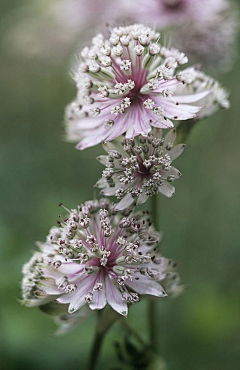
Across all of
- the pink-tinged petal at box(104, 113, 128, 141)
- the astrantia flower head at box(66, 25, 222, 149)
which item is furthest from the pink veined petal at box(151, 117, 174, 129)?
the pink-tinged petal at box(104, 113, 128, 141)

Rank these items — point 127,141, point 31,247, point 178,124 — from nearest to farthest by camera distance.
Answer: point 127,141
point 178,124
point 31,247

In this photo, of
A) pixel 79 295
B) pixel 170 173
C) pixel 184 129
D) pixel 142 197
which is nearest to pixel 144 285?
pixel 79 295

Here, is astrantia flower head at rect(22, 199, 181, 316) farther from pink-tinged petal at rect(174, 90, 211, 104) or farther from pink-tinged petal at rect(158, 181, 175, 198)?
pink-tinged petal at rect(174, 90, 211, 104)

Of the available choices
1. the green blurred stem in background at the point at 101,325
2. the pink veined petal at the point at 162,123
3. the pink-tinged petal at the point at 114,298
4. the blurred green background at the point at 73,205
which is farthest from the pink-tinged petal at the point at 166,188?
the blurred green background at the point at 73,205

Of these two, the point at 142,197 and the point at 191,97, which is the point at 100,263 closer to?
the point at 142,197

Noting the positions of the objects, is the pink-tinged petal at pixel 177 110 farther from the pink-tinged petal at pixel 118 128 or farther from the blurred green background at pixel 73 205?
the blurred green background at pixel 73 205

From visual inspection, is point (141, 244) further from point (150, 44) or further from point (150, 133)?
point (150, 44)

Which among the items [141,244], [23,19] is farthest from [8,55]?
[141,244]

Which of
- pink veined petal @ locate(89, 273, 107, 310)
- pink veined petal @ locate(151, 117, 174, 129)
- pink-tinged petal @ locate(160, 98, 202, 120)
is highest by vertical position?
pink-tinged petal @ locate(160, 98, 202, 120)
